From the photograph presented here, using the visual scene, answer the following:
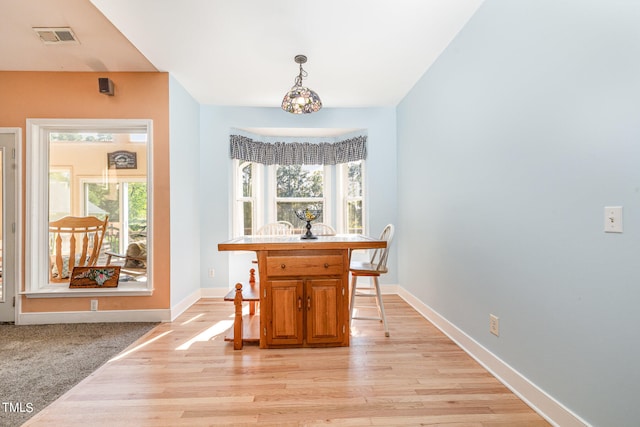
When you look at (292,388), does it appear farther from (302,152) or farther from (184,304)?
(302,152)

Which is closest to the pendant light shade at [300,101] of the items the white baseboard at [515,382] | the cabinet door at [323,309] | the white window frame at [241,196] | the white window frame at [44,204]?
the cabinet door at [323,309]

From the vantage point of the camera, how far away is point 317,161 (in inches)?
177

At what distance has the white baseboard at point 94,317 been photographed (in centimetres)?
304

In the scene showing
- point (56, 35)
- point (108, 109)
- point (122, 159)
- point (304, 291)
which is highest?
point (56, 35)

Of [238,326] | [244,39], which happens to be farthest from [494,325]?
[244,39]

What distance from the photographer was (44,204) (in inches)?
122

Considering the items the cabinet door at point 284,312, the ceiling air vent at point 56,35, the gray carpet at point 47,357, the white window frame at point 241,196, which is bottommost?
the gray carpet at point 47,357

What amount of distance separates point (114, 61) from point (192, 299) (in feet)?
8.86

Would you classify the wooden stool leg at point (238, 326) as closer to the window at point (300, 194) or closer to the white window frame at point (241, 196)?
the white window frame at point (241, 196)

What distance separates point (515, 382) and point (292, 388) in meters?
1.38

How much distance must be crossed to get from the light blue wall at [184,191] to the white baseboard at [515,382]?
278 centimetres

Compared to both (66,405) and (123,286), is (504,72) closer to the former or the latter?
(66,405)

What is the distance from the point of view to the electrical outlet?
2028 mm

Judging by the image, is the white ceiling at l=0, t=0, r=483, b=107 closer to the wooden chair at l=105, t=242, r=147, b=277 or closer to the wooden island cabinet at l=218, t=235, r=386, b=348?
the wooden island cabinet at l=218, t=235, r=386, b=348
